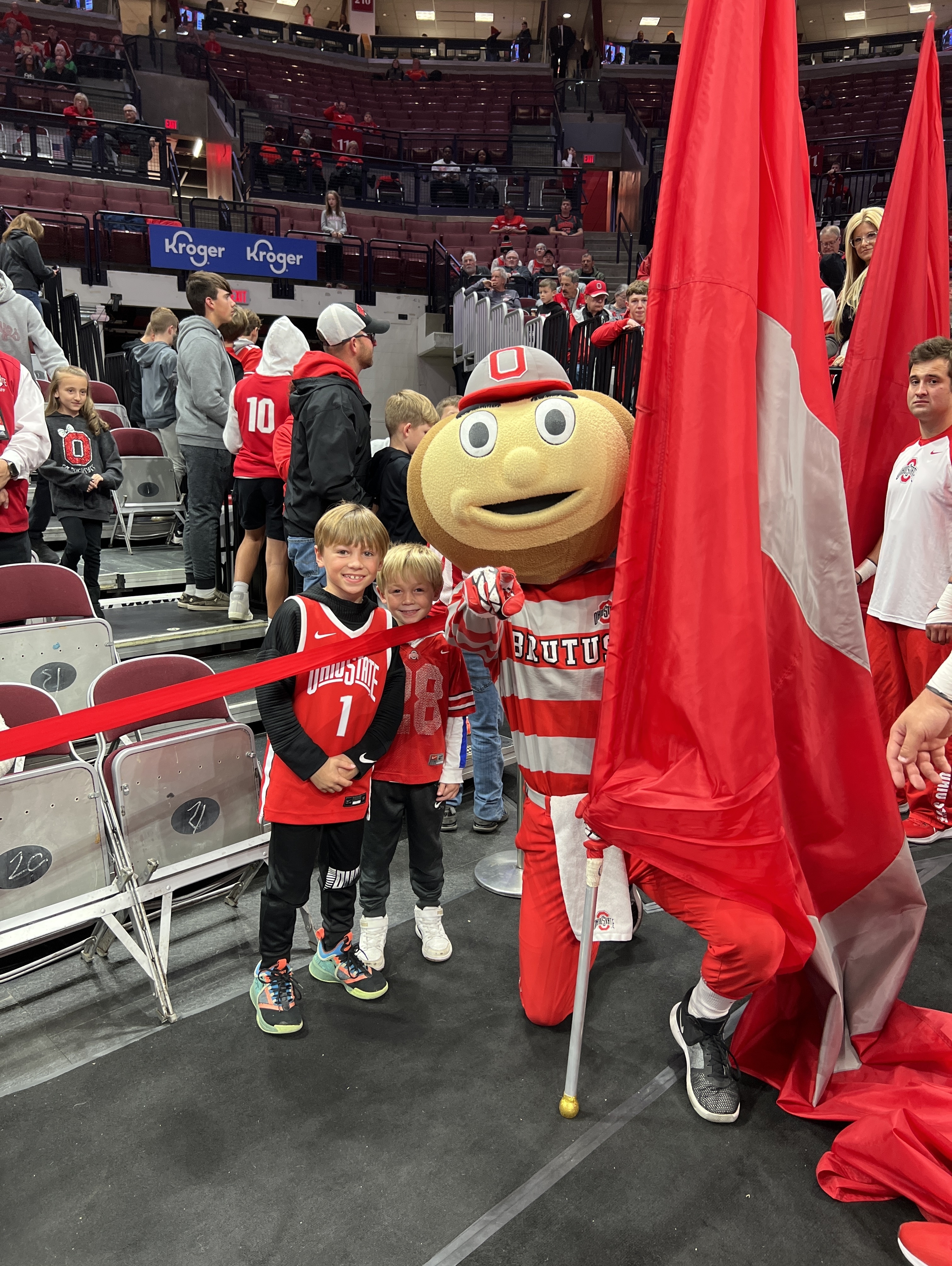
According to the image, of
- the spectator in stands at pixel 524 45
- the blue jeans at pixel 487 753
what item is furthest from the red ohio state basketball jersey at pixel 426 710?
the spectator in stands at pixel 524 45

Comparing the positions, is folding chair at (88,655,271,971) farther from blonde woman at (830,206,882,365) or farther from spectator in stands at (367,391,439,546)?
blonde woman at (830,206,882,365)

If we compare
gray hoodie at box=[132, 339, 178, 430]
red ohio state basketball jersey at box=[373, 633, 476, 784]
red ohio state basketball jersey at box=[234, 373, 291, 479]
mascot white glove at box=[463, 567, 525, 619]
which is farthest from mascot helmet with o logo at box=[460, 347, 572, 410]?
gray hoodie at box=[132, 339, 178, 430]

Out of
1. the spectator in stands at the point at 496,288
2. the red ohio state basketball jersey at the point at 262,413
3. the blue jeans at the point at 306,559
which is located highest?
the spectator in stands at the point at 496,288

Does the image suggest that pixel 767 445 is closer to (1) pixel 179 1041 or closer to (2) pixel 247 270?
(1) pixel 179 1041

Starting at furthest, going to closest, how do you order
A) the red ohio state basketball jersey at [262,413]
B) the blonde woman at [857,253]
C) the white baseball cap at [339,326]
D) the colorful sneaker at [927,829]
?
the red ohio state basketball jersey at [262,413], the blonde woman at [857,253], the white baseball cap at [339,326], the colorful sneaker at [927,829]

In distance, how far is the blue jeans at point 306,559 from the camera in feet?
13.1

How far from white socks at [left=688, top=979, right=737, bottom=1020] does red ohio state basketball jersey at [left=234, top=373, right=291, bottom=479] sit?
329cm

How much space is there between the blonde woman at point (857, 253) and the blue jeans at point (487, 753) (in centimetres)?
238

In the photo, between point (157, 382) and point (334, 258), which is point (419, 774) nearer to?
point (157, 382)

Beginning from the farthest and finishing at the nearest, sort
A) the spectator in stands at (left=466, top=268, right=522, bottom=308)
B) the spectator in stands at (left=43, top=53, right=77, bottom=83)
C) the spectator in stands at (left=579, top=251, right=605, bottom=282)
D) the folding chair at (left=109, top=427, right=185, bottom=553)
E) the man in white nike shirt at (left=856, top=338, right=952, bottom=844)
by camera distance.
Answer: the spectator in stands at (left=43, top=53, right=77, bottom=83) → the spectator in stands at (left=579, top=251, right=605, bottom=282) → the spectator in stands at (left=466, top=268, right=522, bottom=308) → the folding chair at (left=109, top=427, right=185, bottom=553) → the man in white nike shirt at (left=856, top=338, right=952, bottom=844)

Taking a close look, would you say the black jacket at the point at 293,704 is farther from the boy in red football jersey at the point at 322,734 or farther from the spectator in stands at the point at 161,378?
the spectator in stands at the point at 161,378

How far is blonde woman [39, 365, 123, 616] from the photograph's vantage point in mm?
4641

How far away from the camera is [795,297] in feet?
6.40

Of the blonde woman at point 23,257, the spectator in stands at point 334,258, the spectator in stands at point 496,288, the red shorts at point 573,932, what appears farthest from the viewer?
the spectator in stands at point 334,258
